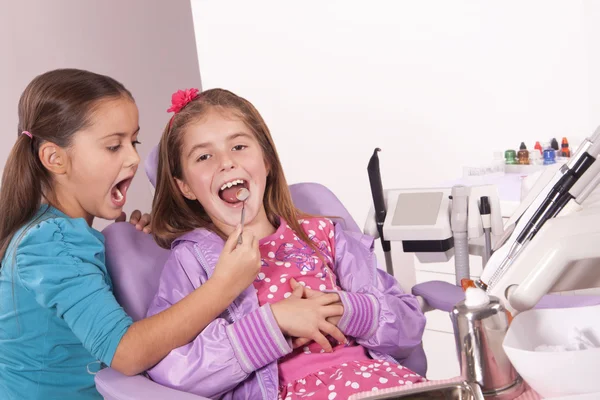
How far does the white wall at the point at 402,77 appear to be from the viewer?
7.83 ft

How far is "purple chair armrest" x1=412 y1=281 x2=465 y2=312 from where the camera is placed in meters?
1.47

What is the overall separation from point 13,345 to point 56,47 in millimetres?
1916

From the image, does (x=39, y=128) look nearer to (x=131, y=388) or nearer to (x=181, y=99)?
(x=181, y=99)

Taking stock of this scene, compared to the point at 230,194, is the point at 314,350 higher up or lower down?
lower down


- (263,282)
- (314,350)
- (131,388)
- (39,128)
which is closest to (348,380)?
(314,350)

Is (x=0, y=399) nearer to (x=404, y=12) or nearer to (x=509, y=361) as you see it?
(x=509, y=361)

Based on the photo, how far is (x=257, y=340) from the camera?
123 centimetres

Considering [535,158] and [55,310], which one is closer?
[55,310]

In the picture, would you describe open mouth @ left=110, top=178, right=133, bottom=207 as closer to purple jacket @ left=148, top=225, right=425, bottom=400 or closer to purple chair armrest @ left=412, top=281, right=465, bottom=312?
purple jacket @ left=148, top=225, right=425, bottom=400

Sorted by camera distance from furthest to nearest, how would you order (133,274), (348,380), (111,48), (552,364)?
(111,48), (133,274), (348,380), (552,364)

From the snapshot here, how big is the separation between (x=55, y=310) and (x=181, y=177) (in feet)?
1.23

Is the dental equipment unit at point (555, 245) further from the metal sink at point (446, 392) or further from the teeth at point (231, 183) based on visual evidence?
the teeth at point (231, 183)

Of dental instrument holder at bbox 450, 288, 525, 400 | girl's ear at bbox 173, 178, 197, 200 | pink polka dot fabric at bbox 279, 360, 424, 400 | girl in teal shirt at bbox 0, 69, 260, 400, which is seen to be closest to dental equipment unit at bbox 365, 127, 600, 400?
dental instrument holder at bbox 450, 288, 525, 400

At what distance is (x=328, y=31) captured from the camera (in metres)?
3.04
